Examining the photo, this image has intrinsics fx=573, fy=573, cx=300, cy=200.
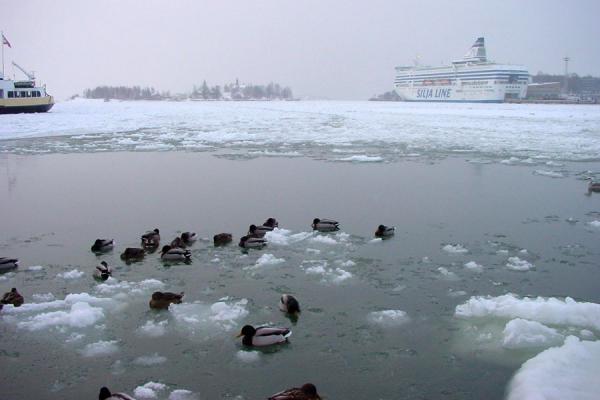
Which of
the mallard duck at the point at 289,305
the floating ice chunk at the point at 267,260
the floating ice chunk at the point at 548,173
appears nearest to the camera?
the mallard duck at the point at 289,305

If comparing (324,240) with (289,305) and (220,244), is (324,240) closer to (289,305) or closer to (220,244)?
(220,244)

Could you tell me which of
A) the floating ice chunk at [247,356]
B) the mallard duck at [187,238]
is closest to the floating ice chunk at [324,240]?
the mallard duck at [187,238]

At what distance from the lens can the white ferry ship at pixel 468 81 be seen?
258 feet

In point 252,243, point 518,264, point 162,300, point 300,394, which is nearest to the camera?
point 300,394

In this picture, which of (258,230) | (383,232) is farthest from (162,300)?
(383,232)

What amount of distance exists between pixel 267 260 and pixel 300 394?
366 cm

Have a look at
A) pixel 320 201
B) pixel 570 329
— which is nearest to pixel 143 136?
pixel 320 201

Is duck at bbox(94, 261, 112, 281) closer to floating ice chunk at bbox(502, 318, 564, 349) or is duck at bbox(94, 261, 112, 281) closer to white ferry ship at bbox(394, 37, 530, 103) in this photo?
floating ice chunk at bbox(502, 318, 564, 349)

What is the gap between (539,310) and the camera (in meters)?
6.01

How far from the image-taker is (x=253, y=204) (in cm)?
→ 1145

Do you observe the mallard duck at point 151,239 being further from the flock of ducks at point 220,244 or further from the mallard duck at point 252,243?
the mallard duck at point 252,243

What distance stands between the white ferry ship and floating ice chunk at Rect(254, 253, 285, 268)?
76765 mm

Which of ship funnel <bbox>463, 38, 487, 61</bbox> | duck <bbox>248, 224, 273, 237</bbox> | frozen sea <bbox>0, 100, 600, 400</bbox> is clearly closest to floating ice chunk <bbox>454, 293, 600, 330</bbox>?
frozen sea <bbox>0, 100, 600, 400</bbox>

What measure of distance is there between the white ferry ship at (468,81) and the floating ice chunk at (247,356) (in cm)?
7940
